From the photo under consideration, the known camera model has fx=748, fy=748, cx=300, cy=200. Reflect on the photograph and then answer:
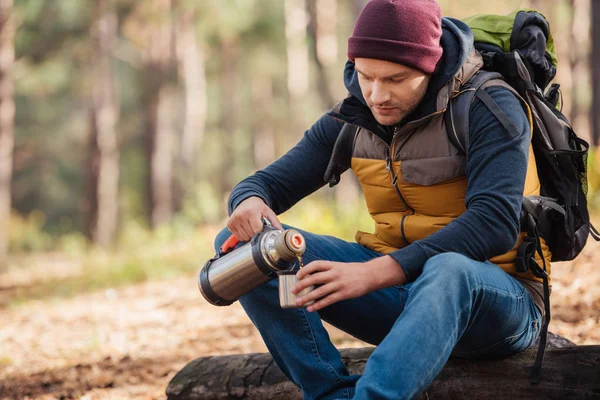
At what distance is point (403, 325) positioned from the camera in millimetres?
2195

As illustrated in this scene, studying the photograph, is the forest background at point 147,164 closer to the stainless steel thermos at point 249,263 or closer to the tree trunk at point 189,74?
the tree trunk at point 189,74

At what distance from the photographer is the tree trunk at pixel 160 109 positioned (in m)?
15.2

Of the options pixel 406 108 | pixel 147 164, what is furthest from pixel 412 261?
→ pixel 147 164

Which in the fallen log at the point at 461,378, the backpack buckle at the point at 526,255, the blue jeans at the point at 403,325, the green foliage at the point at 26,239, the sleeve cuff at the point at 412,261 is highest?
the sleeve cuff at the point at 412,261

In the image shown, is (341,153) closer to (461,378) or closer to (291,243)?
(291,243)

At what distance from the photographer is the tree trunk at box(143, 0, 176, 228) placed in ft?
49.8

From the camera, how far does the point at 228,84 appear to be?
1081 inches

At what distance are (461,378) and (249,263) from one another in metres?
0.89

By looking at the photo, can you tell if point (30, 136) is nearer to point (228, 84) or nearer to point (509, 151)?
point (228, 84)

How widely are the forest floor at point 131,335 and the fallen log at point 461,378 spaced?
1.89 feet

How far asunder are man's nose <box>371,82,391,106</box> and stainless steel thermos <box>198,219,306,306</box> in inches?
21.4

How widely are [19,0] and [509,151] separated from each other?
1336 cm

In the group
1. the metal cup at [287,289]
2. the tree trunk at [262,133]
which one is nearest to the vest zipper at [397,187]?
the metal cup at [287,289]

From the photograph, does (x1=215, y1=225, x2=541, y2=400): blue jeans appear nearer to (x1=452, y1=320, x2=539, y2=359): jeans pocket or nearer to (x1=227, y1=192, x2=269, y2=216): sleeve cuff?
(x1=452, y1=320, x2=539, y2=359): jeans pocket
